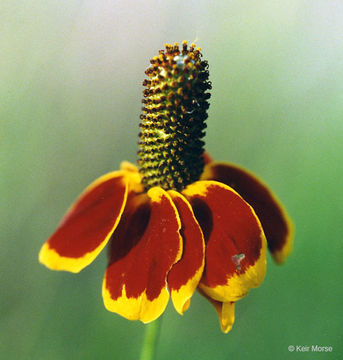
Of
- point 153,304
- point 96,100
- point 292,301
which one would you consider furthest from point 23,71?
point 292,301

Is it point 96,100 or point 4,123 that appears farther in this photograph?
point 96,100

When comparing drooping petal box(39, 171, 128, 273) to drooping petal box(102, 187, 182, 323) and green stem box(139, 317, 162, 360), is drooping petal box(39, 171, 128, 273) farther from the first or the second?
green stem box(139, 317, 162, 360)

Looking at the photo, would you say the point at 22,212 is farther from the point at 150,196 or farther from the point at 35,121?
the point at 150,196

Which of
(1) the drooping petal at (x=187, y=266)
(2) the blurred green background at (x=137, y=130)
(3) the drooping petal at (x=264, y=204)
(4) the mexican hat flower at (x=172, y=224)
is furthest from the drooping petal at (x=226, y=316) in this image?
(2) the blurred green background at (x=137, y=130)

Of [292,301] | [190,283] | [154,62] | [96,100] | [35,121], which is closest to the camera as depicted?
[190,283]

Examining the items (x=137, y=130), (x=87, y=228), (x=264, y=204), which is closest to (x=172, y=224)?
(x=87, y=228)

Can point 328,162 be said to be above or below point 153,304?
above

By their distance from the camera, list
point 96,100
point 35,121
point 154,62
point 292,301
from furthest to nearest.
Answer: point 96,100 → point 35,121 → point 292,301 → point 154,62
